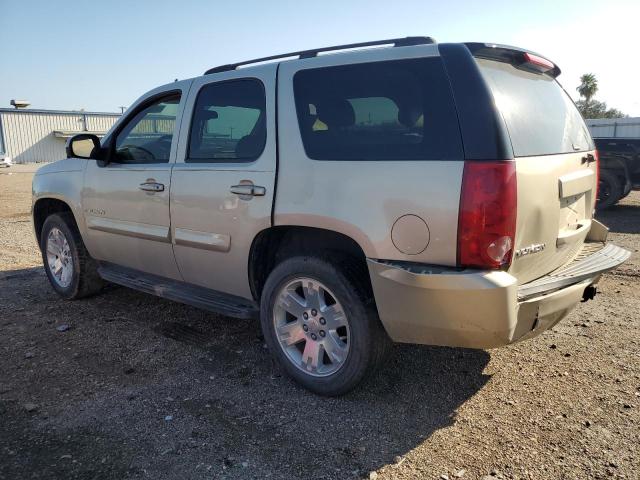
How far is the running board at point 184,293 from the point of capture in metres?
3.58

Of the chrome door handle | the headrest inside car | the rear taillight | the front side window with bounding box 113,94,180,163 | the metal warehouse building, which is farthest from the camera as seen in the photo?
the metal warehouse building

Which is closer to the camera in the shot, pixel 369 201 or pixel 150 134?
pixel 369 201

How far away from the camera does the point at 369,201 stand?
9.12 ft

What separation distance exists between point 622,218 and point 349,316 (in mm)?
8490

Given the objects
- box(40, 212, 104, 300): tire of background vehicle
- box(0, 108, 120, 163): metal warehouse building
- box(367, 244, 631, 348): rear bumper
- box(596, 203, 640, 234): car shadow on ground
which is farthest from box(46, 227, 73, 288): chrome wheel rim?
box(0, 108, 120, 163): metal warehouse building

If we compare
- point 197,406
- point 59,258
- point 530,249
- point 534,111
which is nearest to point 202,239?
point 197,406

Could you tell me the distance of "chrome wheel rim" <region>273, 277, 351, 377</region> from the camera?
10.2 ft

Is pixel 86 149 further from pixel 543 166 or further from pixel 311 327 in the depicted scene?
pixel 543 166

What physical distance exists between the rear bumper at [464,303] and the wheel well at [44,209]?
12.5 ft

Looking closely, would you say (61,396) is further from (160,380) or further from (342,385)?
(342,385)

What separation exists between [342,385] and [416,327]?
0.66 meters

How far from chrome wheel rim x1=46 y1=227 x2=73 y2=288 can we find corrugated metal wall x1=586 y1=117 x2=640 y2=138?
24.9m

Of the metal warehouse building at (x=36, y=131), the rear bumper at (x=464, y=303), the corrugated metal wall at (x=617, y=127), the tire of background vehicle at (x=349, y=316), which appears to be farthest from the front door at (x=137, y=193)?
the metal warehouse building at (x=36, y=131)

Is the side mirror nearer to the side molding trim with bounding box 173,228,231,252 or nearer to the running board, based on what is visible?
the running board
